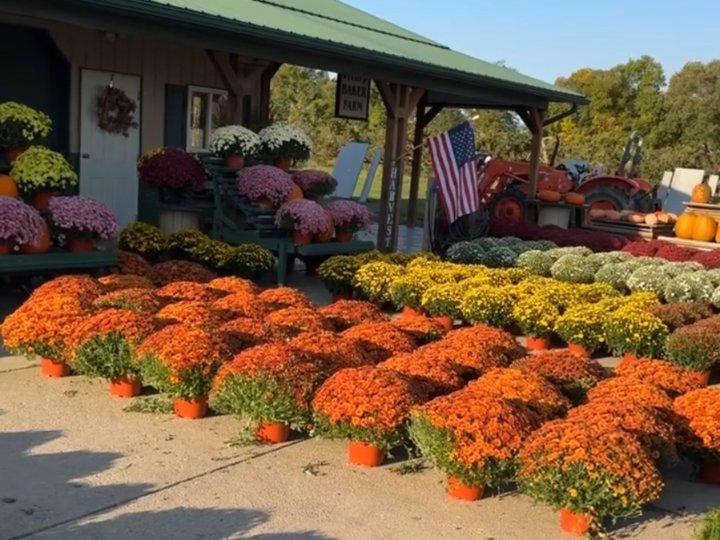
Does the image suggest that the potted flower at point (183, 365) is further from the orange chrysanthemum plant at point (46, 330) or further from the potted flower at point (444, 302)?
the potted flower at point (444, 302)

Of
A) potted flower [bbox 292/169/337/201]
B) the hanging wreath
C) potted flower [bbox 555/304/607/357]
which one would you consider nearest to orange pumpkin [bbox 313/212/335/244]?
potted flower [bbox 292/169/337/201]

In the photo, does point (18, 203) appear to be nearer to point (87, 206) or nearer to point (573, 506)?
point (87, 206)

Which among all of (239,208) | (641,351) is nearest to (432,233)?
(239,208)

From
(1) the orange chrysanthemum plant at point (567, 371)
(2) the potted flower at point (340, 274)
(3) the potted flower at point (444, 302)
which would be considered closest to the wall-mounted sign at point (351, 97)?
(2) the potted flower at point (340, 274)

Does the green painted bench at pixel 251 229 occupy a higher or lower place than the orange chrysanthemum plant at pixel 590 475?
higher

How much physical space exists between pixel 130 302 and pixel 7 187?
7.24 ft

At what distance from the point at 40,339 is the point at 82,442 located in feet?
4.02

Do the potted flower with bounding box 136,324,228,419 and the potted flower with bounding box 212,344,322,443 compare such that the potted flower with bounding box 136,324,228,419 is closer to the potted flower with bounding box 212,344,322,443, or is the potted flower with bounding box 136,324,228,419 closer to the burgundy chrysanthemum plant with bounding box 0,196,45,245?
the potted flower with bounding box 212,344,322,443

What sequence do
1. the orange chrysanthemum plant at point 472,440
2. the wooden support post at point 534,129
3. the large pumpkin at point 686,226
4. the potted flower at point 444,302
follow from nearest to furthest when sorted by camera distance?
the orange chrysanthemum plant at point 472,440 < the potted flower at point 444,302 < the large pumpkin at point 686,226 < the wooden support post at point 534,129

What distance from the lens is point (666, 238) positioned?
48.3 feet

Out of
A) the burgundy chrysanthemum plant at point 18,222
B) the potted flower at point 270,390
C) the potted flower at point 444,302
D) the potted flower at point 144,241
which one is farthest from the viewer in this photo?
the potted flower at point 144,241

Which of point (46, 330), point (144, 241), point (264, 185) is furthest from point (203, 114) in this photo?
point (46, 330)

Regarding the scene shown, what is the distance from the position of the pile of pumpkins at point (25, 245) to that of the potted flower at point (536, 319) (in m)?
4.10

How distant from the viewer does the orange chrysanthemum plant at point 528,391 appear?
15.5 ft
